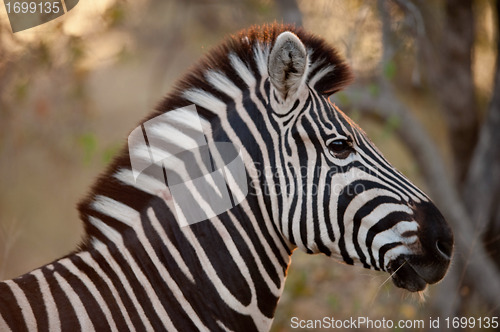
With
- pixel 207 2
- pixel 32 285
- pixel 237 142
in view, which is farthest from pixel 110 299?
pixel 207 2

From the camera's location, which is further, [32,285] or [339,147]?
[339,147]

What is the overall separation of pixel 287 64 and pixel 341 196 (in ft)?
2.88

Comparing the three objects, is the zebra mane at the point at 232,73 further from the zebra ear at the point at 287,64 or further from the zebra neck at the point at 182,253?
the zebra ear at the point at 287,64

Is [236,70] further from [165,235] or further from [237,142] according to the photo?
[165,235]

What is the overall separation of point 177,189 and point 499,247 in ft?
19.6

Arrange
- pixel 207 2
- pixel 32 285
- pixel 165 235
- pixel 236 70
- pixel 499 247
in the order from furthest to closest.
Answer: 1. pixel 207 2
2. pixel 499 247
3. pixel 236 70
4. pixel 165 235
5. pixel 32 285

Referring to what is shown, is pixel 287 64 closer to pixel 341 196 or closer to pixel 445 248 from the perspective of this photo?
pixel 341 196

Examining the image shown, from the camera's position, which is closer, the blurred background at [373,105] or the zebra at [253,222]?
the zebra at [253,222]

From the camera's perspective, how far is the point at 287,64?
3055 millimetres

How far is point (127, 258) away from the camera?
2965 mm

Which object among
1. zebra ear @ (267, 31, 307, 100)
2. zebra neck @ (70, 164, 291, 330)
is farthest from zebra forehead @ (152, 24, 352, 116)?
zebra neck @ (70, 164, 291, 330)

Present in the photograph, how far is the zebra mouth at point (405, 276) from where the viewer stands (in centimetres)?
300

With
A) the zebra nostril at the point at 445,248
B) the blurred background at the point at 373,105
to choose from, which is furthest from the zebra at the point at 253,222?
the blurred background at the point at 373,105

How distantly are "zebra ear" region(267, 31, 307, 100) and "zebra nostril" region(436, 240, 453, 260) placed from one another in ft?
4.28
